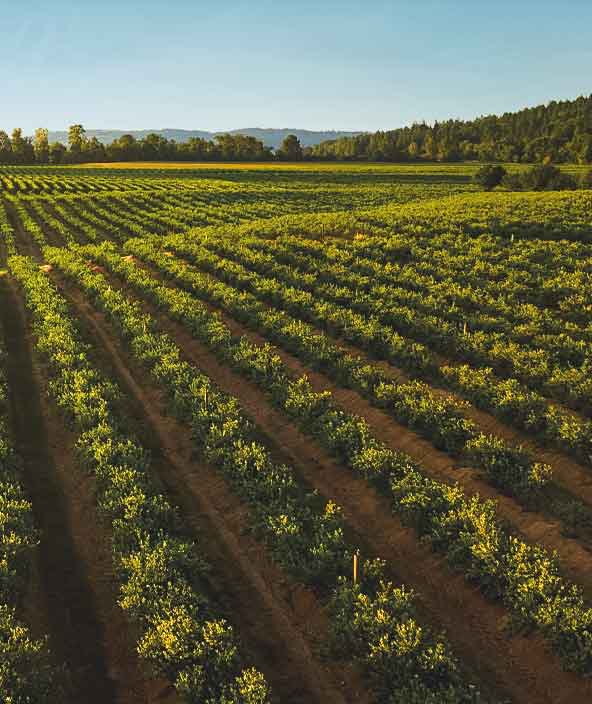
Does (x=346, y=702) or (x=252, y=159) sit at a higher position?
(x=252, y=159)

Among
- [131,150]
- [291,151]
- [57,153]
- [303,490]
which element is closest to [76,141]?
[57,153]

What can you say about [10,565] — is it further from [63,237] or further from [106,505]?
[63,237]

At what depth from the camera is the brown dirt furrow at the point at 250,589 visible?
8375mm

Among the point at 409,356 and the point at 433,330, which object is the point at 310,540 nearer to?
the point at 409,356

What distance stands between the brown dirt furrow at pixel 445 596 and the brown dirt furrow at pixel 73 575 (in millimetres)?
4911

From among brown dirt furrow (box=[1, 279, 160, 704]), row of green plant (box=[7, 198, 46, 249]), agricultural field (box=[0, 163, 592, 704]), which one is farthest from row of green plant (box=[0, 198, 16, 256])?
brown dirt furrow (box=[1, 279, 160, 704])

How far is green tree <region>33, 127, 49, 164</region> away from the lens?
171375mm

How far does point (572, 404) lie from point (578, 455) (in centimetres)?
256

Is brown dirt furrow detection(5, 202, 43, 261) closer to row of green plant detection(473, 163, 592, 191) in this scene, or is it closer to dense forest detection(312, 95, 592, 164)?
row of green plant detection(473, 163, 592, 191)

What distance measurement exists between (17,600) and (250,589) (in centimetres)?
420

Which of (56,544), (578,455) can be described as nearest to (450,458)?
(578,455)

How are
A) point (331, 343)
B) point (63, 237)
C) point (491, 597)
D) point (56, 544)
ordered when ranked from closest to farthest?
point (491, 597)
point (56, 544)
point (331, 343)
point (63, 237)

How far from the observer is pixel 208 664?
8.07 m

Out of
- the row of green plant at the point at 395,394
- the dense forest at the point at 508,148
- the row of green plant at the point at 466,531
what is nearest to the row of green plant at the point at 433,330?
the row of green plant at the point at 395,394
